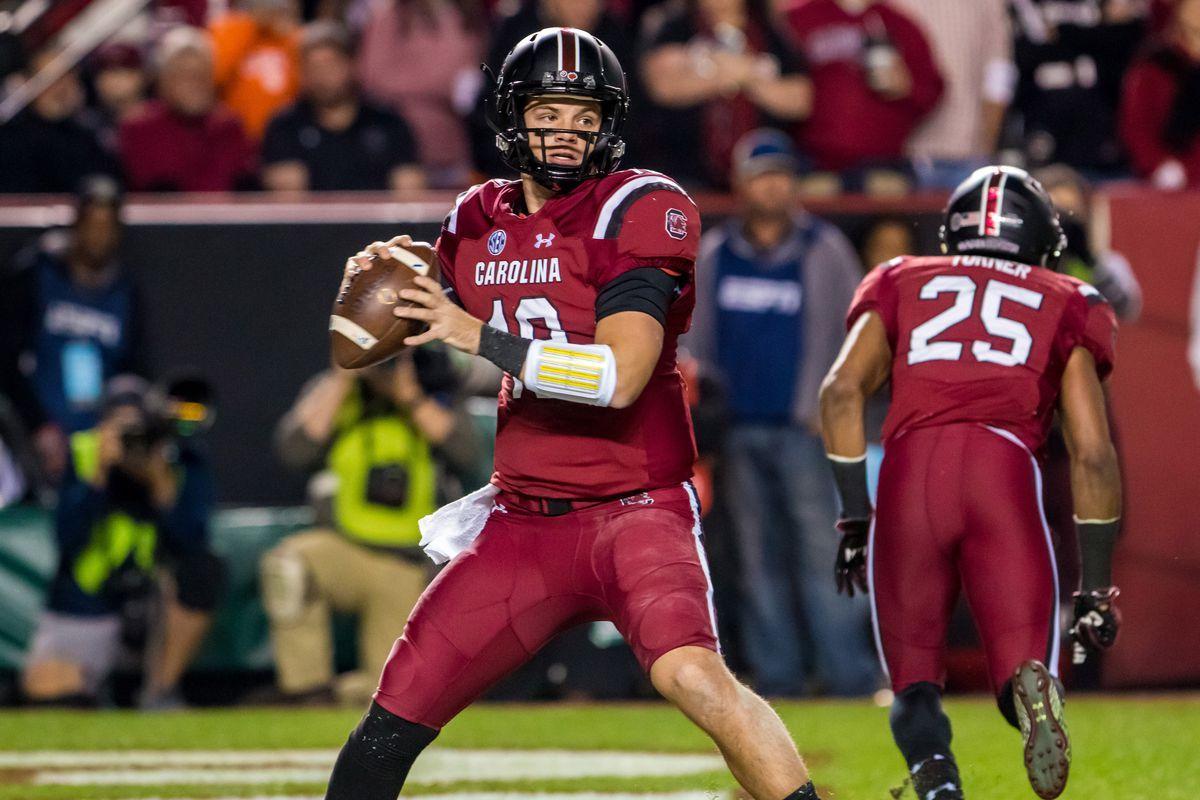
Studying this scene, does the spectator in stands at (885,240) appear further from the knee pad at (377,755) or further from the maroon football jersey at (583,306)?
the knee pad at (377,755)

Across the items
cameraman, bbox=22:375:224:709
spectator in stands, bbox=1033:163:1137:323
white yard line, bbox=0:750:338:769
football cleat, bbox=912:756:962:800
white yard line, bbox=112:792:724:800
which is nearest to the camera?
football cleat, bbox=912:756:962:800

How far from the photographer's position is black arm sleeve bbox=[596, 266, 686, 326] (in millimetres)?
4168

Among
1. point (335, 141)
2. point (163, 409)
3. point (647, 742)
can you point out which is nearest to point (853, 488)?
point (647, 742)

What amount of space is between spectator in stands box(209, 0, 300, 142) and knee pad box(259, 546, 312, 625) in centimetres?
277

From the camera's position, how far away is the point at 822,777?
628 cm

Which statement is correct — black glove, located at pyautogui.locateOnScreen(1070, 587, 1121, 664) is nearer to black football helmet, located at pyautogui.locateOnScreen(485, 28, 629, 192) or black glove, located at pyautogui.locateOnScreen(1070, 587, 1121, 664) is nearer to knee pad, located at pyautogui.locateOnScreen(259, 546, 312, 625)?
black football helmet, located at pyautogui.locateOnScreen(485, 28, 629, 192)

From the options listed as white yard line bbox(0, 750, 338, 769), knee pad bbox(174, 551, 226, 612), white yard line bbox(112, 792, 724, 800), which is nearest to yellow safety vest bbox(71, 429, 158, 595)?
knee pad bbox(174, 551, 226, 612)

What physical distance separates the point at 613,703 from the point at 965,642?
5.76 ft

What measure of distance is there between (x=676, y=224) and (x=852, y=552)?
122 centimetres

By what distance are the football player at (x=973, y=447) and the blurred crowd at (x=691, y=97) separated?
179 inches

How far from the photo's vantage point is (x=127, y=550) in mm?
8531

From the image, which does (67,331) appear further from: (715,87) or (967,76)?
(967,76)

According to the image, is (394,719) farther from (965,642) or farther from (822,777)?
(965,642)

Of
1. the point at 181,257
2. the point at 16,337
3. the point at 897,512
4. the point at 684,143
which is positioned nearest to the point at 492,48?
the point at 684,143
